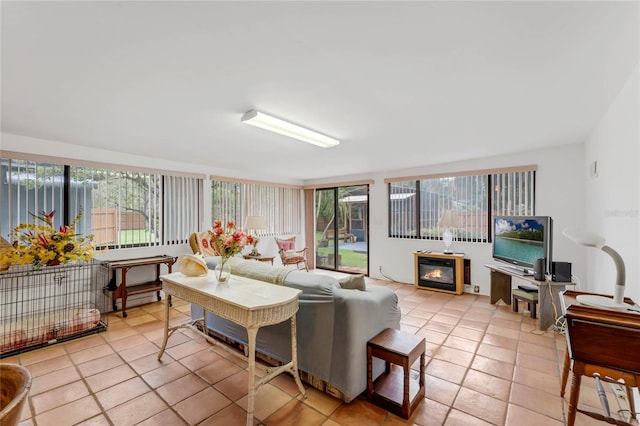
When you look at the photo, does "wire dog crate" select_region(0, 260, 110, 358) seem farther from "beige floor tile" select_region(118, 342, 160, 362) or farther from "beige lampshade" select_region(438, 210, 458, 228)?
"beige lampshade" select_region(438, 210, 458, 228)

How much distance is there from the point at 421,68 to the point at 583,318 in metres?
1.68

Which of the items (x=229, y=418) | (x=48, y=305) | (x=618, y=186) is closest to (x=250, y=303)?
(x=229, y=418)

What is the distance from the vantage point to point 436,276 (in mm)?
4820

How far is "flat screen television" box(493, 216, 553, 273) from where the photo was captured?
3273mm

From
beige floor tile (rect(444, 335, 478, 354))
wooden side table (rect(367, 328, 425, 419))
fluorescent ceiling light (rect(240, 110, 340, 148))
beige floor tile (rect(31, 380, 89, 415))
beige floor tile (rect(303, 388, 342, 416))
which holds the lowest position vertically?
beige floor tile (rect(303, 388, 342, 416))

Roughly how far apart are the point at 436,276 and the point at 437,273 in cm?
6

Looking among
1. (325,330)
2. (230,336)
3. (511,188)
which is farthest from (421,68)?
(511,188)

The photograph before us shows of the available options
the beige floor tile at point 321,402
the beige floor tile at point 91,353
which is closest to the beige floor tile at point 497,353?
the beige floor tile at point 321,402

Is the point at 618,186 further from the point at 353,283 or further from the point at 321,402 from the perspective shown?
the point at 321,402

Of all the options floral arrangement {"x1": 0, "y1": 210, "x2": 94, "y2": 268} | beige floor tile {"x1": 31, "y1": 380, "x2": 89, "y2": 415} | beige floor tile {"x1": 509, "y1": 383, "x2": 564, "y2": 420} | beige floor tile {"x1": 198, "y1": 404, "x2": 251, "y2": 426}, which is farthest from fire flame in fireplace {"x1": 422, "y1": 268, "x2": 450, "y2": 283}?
floral arrangement {"x1": 0, "y1": 210, "x2": 94, "y2": 268}

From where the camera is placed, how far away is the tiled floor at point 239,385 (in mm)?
1812

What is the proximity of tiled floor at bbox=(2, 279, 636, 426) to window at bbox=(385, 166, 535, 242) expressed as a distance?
1861 mm

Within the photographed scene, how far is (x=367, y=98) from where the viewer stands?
219 cm

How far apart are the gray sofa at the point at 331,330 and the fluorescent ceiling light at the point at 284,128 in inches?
54.3
